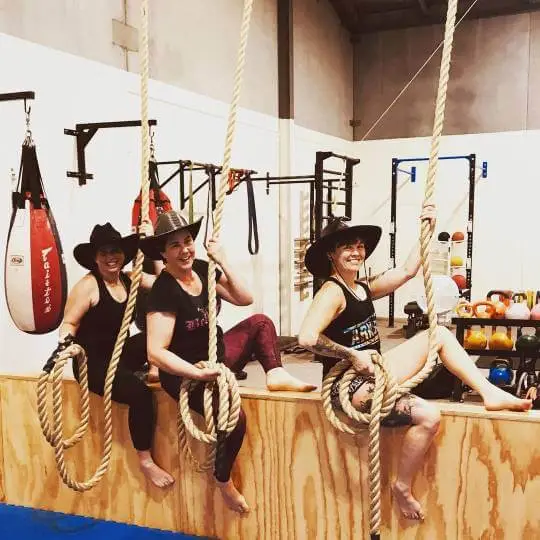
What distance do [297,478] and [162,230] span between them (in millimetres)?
870

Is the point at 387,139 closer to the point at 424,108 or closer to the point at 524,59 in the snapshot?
the point at 424,108

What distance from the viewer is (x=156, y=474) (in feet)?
6.63

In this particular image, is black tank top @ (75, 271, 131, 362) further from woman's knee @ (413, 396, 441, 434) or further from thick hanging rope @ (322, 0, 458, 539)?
woman's knee @ (413, 396, 441, 434)

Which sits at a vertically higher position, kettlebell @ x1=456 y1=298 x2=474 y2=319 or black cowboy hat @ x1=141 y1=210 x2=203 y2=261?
black cowboy hat @ x1=141 y1=210 x2=203 y2=261

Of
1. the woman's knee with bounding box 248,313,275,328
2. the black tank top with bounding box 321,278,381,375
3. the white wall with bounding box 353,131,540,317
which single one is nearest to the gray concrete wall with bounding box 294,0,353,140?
the white wall with bounding box 353,131,540,317

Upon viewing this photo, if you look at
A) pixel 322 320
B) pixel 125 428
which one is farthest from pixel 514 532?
pixel 125 428

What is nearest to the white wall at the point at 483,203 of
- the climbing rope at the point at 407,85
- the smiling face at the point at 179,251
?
the climbing rope at the point at 407,85

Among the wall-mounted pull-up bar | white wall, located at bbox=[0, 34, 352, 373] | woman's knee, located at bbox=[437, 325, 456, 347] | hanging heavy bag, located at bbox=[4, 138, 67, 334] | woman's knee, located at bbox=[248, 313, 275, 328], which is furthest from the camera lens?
white wall, located at bbox=[0, 34, 352, 373]

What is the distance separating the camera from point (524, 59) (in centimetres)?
727

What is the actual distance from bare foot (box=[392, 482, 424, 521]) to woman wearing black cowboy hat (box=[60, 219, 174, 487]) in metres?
0.73

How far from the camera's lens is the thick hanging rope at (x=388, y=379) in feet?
5.30

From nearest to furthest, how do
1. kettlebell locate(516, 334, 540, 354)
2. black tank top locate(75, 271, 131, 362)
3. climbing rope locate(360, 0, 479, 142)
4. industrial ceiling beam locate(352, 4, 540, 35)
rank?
black tank top locate(75, 271, 131, 362) → kettlebell locate(516, 334, 540, 354) → industrial ceiling beam locate(352, 4, 540, 35) → climbing rope locate(360, 0, 479, 142)

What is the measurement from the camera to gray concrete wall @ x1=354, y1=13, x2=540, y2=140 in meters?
7.28

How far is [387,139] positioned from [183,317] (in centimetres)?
657
